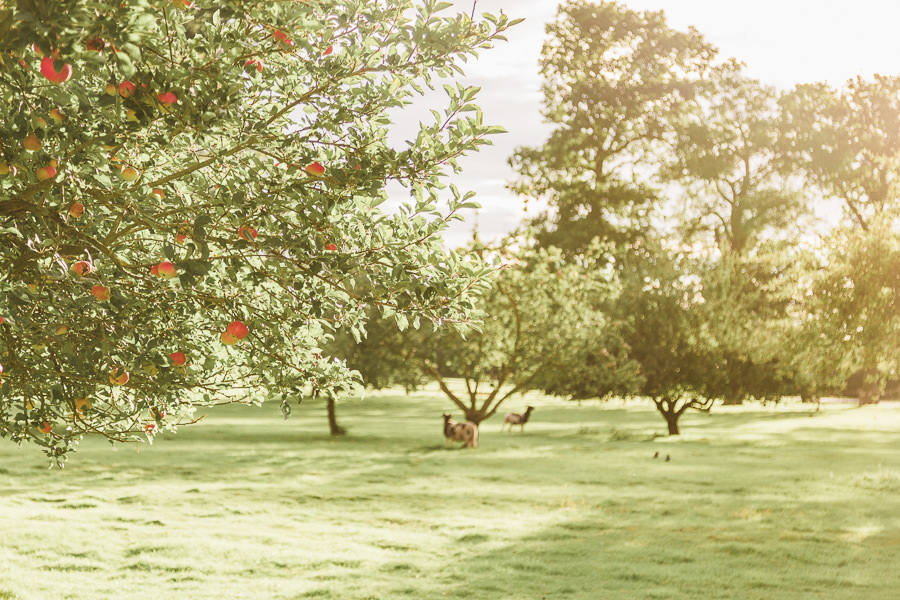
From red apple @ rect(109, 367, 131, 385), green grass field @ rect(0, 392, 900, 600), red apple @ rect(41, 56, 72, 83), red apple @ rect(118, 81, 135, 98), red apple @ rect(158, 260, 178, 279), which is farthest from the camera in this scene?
green grass field @ rect(0, 392, 900, 600)

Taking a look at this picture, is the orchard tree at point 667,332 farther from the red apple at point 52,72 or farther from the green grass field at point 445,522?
the red apple at point 52,72

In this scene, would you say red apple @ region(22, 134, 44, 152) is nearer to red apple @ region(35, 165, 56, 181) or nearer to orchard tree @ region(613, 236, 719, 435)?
red apple @ region(35, 165, 56, 181)

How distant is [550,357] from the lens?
2853cm

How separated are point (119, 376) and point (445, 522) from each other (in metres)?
Answer: 11.3

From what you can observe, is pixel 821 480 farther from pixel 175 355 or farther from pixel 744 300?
pixel 175 355

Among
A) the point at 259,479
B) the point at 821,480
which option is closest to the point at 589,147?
the point at 821,480

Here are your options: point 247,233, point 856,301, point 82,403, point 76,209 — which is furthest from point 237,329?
point 856,301

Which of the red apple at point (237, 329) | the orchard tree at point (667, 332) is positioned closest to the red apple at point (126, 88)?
the red apple at point (237, 329)

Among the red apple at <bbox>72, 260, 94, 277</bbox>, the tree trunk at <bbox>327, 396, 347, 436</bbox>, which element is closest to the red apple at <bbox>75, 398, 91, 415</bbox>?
the red apple at <bbox>72, 260, 94, 277</bbox>

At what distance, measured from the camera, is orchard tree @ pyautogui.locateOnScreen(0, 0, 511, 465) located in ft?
16.1

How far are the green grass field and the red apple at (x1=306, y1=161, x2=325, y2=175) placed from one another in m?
7.34

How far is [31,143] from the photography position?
480cm

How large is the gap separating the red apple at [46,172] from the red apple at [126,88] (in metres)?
0.74

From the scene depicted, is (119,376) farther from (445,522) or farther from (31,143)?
(445,522)
